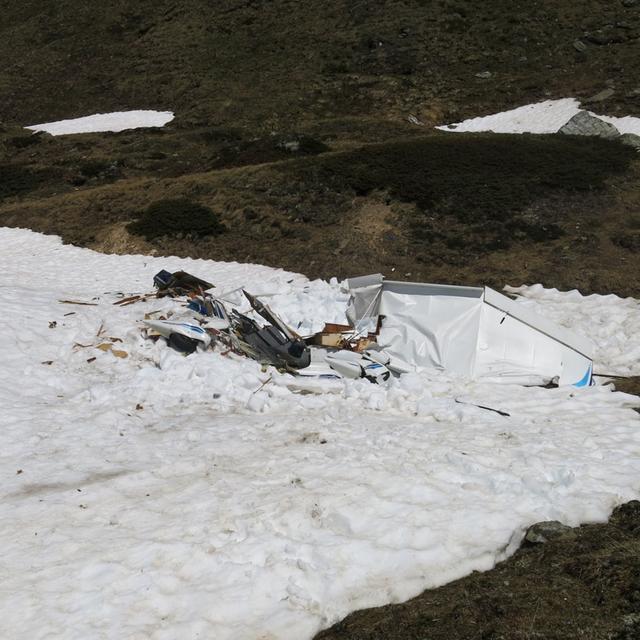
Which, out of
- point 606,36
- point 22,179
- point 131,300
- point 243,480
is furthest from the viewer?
point 606,36

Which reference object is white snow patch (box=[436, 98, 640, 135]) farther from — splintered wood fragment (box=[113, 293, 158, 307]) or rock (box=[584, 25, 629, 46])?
splintered wood fragment (box=[113, 293, 158, 307])

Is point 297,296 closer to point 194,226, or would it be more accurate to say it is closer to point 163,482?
point 163,482

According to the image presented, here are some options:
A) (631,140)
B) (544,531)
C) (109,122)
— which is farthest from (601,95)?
(544,531)

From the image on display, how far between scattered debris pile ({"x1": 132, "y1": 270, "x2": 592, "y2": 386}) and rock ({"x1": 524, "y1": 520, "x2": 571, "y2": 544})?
5.17 m

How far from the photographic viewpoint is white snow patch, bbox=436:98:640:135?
40.5 meters

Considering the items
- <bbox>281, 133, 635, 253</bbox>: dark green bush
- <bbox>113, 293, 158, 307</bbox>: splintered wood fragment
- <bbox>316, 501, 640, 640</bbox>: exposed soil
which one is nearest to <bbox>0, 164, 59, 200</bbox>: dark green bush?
<bbox>281, 133, 635, 253</bbox>: dark green bush

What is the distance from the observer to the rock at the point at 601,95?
41.4m

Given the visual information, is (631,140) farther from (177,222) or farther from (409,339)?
(409,339)

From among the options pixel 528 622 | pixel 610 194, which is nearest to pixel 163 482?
pixel 528 622

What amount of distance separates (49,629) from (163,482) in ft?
8.82

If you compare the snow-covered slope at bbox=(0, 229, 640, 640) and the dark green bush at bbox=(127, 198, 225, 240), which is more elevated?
the snow-covered slope at bbox=(0, 229, 640, 640)

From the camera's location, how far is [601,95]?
41.8 m

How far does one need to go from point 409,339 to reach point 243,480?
20.4 feet

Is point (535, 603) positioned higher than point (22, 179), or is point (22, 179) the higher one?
point (535, 603)
